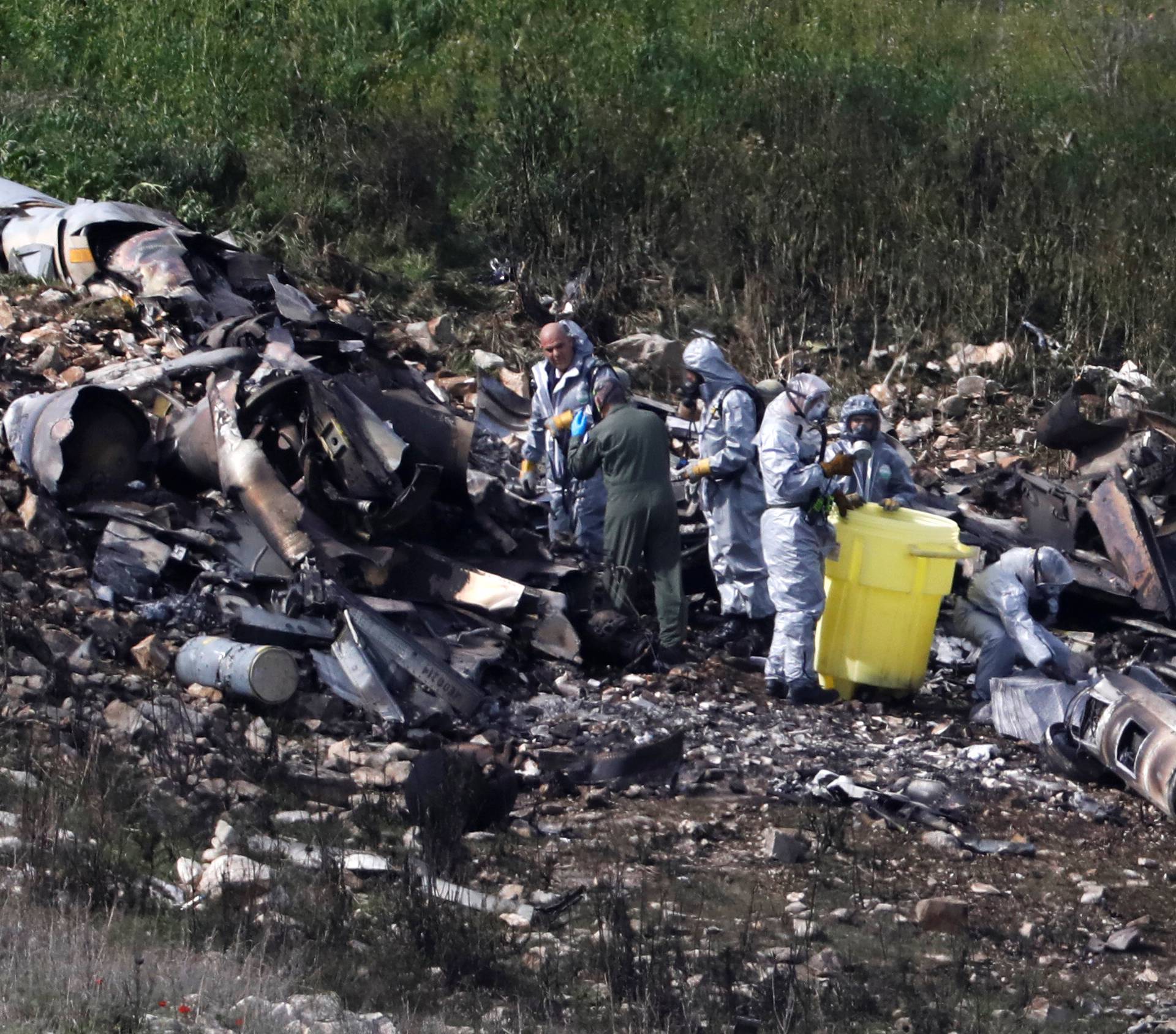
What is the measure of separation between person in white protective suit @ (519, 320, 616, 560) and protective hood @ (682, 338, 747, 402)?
1.98 ft

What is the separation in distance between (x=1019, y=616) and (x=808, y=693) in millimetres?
1207

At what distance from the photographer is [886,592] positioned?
7906mm

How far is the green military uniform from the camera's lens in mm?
8438

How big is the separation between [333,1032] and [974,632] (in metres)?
5.78

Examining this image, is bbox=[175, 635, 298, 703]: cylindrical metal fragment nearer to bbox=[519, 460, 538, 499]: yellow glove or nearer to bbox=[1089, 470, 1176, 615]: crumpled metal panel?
bbox=[519, 460, 538, 499]: yellow glove

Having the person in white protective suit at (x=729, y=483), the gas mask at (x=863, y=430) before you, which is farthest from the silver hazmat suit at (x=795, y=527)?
the person in white protective suit at (x=729, y=483)

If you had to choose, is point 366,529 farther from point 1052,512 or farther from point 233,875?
point 1052,512

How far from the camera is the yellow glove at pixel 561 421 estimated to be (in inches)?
361

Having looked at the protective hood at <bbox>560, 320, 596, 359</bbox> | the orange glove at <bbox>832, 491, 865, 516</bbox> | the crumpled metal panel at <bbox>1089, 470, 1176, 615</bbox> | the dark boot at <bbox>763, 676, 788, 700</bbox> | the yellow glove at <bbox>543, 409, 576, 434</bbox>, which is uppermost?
the protective hood at <bbox>560, 320, 596, 359</bbox>

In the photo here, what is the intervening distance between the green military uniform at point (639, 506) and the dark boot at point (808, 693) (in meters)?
0.78

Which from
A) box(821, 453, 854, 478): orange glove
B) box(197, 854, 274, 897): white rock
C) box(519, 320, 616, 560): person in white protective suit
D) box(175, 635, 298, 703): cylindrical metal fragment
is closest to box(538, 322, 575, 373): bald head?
box(519, 320, 616, 560): person in white protective suit

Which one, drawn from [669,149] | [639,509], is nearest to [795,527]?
[639,509]

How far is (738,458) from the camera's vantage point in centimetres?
855

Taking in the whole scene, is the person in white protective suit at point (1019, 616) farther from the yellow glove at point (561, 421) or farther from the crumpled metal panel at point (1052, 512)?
the yellow glove at point (561, 421)
